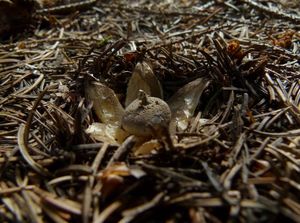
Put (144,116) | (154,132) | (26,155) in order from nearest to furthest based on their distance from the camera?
1. (154,132)
2. (26,155)
3. (144,116)

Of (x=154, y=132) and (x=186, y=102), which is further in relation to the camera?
(x=186, y=102)

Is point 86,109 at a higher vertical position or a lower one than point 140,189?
higher

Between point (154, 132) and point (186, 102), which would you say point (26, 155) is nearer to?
point (154, 132)

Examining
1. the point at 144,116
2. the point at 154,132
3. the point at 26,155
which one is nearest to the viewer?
the point at 154,132

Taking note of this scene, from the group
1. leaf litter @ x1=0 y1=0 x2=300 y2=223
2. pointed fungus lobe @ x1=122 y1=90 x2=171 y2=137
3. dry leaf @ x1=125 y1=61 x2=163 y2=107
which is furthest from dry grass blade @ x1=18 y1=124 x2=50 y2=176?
dry leaf @ x1=125 y1=61 x2=163 y2=107

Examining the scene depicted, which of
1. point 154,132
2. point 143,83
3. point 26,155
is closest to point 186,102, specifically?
point 143,83

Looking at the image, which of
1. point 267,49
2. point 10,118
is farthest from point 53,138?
point 267,49

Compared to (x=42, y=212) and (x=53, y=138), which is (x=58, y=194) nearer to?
(x=42, y=212)
